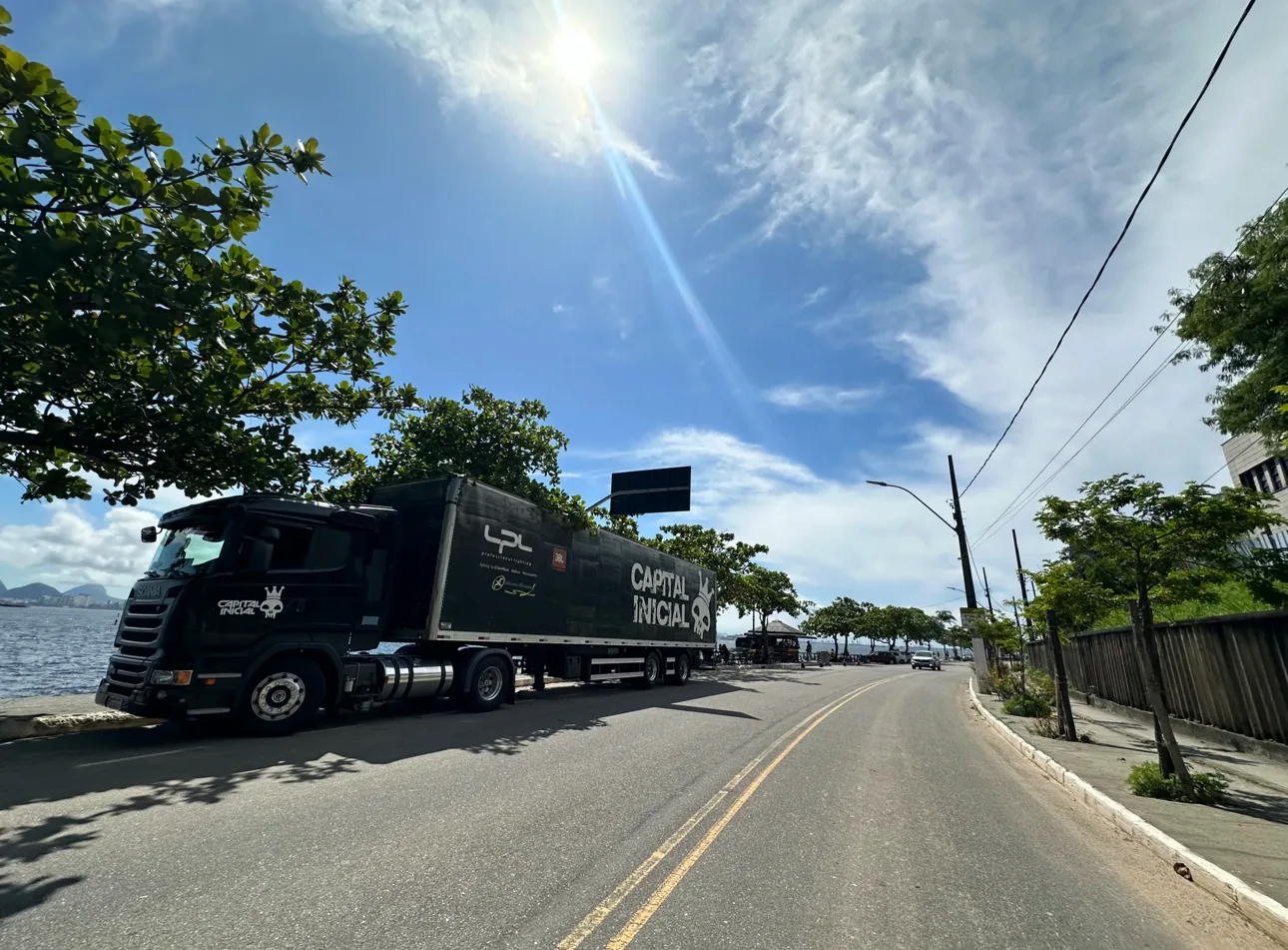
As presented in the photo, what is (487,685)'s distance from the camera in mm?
12461

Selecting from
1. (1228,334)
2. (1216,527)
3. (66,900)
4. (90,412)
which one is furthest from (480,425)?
(1228,334)

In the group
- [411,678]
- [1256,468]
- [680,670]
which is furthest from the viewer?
[1256,468]

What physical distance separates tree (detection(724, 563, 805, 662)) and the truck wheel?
105ft

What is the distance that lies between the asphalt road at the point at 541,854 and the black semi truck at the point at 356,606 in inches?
35.4

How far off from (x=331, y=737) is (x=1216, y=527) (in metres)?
12.0

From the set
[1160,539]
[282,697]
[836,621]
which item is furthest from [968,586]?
[836,621]

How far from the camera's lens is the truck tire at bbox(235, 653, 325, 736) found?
335 inches

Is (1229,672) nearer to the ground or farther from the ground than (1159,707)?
farther from the ground

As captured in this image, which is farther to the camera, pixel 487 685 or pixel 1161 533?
pixel 487 685

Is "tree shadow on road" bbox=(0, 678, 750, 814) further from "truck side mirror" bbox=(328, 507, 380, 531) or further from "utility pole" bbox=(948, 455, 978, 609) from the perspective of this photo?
"utility pole" bbox=(948, 455, 978, 609)

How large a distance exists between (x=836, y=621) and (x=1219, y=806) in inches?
3517

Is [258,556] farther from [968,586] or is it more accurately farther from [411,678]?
[968,586]

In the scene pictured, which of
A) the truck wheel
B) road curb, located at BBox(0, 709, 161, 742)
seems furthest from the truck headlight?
the truck wheel

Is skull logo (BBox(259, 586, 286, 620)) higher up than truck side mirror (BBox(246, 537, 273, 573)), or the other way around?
truck side mirror (BBox(246, 537, 273, 573))
